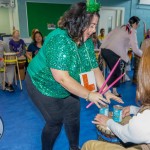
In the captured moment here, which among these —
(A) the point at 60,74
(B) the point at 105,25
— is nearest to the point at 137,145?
(A) the point at 60,74

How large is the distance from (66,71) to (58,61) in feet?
0.24

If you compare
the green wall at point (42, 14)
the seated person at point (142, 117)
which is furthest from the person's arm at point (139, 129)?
the green wall at point (42, 14)

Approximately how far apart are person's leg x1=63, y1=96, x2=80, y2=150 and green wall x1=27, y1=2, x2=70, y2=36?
13.1 ft

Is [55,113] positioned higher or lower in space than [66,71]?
lower

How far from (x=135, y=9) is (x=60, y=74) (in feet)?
20.3

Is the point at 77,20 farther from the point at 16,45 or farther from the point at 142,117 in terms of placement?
the point at 16,45

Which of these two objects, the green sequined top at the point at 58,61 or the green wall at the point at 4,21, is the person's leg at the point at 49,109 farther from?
the green wall at the point at 4,21

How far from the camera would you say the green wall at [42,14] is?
5.06 m

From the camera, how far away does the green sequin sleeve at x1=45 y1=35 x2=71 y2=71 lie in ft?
3.72

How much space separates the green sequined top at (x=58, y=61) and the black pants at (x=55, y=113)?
5cm

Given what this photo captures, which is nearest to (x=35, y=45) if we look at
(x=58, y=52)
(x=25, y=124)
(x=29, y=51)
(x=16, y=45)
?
(x=29, y=51)

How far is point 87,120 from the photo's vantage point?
243 cm

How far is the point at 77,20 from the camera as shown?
112 cm

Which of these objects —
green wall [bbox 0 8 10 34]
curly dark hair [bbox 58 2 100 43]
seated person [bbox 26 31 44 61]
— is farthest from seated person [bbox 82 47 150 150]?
green wall [bbox 0 8 10 34]
